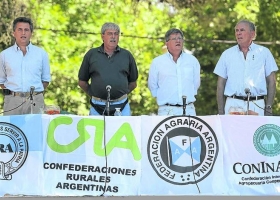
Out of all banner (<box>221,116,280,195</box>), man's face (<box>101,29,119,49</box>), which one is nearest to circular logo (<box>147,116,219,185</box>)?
banner (<box>221,116,280,195</box>)

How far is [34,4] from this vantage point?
2781 centimetres

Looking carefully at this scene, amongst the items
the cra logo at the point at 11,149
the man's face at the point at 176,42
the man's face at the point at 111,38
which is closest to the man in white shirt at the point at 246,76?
the man's face at the point at 176,42

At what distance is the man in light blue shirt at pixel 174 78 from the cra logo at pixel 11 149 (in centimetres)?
197

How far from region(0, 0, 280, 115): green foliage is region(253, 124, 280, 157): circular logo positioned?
15995 mm

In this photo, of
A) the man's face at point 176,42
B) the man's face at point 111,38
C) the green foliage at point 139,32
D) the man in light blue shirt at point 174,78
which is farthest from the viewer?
the green foliage at point 139,32

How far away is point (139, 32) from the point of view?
118 ft

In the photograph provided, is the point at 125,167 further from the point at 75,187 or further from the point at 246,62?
the point at 246,62

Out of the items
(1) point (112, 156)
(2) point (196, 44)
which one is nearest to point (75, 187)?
(1) point (112, 156)

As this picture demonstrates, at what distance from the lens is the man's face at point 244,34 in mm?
12664

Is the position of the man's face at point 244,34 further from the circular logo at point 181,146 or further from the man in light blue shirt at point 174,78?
the circular logo at point 181,146

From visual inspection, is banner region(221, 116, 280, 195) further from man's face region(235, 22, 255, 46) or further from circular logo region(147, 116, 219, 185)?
man's face region(235, 22, 255, 46)

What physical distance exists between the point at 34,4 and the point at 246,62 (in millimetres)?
15884

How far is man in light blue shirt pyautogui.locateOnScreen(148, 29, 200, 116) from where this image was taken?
41.0ft

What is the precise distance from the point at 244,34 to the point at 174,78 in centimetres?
110
